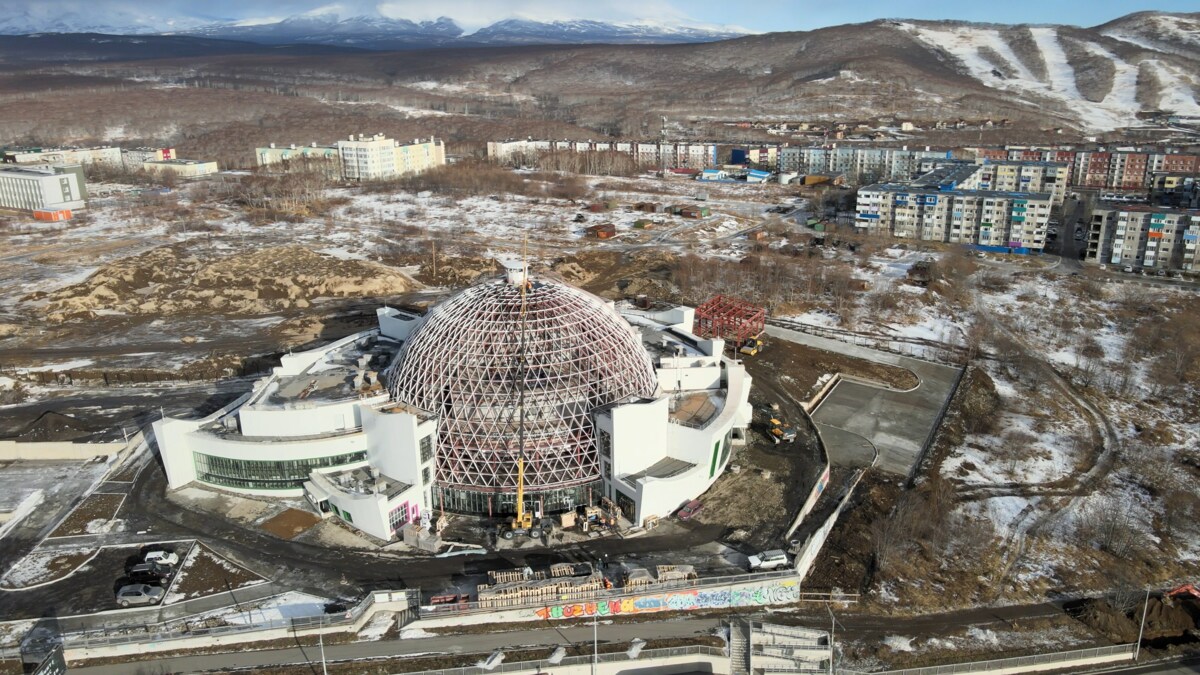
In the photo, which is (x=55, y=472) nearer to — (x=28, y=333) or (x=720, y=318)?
(x=28, y=333)

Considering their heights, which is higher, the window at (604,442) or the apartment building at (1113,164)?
the apartment building at (1113,164)

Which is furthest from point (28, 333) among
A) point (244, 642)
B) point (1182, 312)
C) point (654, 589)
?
point (1182, 312)

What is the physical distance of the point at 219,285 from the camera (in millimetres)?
82062

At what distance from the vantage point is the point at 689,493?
41188 mm

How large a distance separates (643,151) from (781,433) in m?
138

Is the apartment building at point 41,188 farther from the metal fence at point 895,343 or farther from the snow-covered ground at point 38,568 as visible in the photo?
the metal fence at point 895,343

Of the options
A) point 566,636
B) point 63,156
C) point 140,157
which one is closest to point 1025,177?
point 566,636

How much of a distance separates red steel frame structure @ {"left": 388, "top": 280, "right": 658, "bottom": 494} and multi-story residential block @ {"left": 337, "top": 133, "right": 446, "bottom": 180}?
120244 millimetres

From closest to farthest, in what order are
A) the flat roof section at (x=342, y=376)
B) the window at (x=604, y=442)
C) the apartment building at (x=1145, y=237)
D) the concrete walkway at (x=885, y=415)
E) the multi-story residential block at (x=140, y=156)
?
the window at (x=604, y=442) → the flat roof section at (x=342, y=376) → the concrete walkway at (x=885, y=415) → the apartment building at (x=1145, y=237) → the multi-story residential block at (x=140, y=156)

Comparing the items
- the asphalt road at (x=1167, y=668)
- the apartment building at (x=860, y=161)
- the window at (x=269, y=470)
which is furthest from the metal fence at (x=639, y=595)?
the apartment building at (x=860, y=161)

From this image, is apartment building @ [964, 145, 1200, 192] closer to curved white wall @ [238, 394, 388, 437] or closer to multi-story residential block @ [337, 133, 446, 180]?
multi-story residential block @ [337, 133, 446, 180]

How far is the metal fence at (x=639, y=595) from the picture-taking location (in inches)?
1267

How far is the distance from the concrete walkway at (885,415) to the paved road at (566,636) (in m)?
13.4

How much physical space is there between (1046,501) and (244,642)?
137ft
